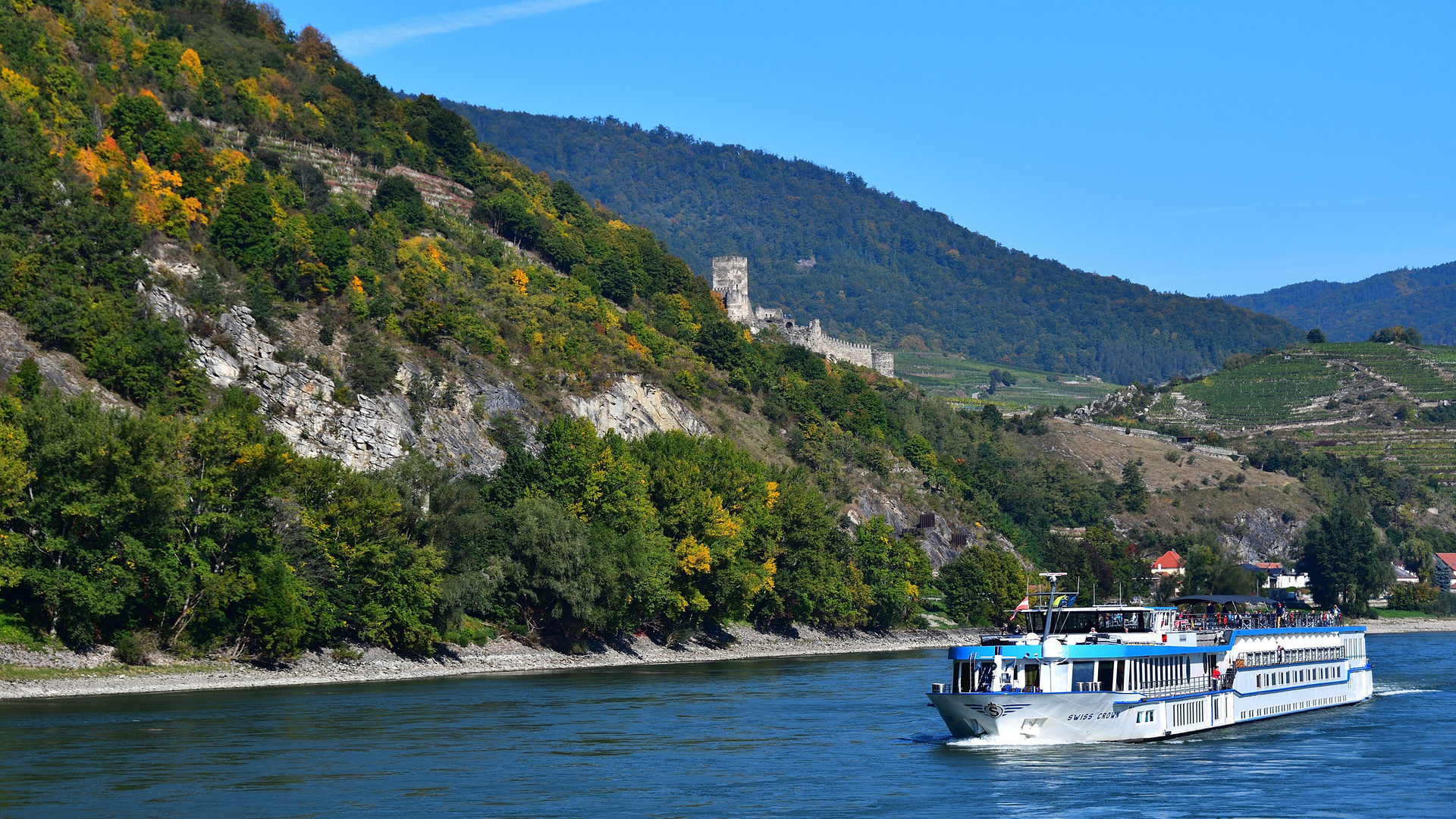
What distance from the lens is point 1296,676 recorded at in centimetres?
6994

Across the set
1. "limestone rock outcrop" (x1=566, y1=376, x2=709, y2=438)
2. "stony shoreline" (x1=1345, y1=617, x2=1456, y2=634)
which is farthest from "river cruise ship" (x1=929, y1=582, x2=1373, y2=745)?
"stony shoreline" (x1=1345, y1=617, x2=1456, y2=634)

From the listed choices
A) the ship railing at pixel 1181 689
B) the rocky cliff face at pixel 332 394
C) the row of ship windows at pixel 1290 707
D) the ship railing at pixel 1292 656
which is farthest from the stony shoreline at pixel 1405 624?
the ship railing at pixel 1181 689

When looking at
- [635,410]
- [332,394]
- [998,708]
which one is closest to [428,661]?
[332,394]

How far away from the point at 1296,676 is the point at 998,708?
996 inches

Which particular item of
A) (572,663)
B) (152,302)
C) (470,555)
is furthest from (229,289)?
(572,663)

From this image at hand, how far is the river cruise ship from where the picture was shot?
52.9 metres

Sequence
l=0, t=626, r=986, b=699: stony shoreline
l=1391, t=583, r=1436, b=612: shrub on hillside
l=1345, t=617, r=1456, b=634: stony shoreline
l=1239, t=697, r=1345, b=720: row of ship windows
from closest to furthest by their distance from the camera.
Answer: l=0, t=626, r=986, b=699: stony shoreline → l=1239, t=697, r=1345, b=720: row of ship windows → l=1345, t=617, r=1456, b=634: stony shoreline → l=1391, t=583, r=1436, b=612: shrub on hillside

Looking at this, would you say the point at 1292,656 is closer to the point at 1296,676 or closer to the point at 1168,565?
the point at 1296,676

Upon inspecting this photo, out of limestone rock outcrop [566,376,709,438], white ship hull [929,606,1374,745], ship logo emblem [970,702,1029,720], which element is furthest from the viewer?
limestone rock outcrop [566,376,709,438]

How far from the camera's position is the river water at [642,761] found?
41438mm

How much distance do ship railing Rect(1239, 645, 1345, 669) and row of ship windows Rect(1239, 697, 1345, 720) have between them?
1955 mm

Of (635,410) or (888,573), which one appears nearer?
(888,573)

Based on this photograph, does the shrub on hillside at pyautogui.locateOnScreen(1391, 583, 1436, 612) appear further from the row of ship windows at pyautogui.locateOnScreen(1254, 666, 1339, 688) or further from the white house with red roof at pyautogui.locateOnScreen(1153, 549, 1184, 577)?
the row of ship windows at pyautogui.locateOnScreen(1254, 666, 1339, 688)

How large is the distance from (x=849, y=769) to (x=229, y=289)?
7370 centimetres
